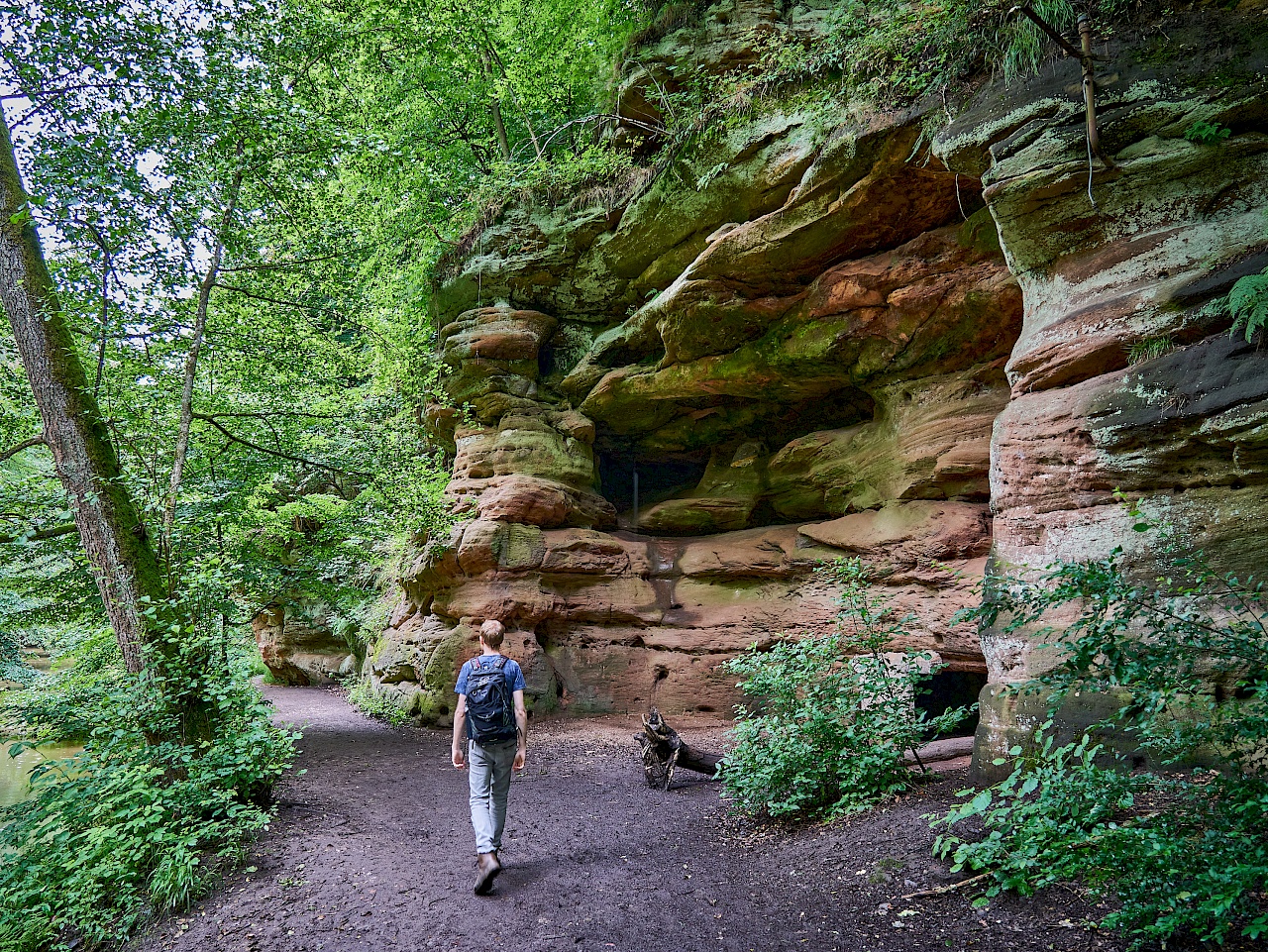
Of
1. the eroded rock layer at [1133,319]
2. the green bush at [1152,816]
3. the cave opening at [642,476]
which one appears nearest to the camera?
the green bush at [1152,816]

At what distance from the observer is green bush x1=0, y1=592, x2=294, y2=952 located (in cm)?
446

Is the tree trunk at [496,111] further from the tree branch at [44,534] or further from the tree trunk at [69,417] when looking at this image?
the tree branch at [44,534]

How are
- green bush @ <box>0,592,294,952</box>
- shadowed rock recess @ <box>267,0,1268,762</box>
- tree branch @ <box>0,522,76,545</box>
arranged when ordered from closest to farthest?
green bush @ <box>0,592,294,952</box>, shadowed rock recess @ <box>267,0,1268,762</box>, tree branch @ <box>0,522,76,545</box>

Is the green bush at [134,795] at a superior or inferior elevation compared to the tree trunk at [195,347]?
inferior

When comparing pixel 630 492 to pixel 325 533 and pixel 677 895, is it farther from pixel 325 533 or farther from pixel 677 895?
pixel 677 895

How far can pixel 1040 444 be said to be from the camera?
5754mm

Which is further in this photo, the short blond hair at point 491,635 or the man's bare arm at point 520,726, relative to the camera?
the short blond hair at point 491,635

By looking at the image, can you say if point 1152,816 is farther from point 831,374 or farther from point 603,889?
point 831,374

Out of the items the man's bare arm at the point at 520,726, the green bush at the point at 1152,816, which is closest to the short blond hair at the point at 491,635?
the man's bare arm at the point at 520,726

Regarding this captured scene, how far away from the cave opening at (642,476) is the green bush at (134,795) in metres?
9.77

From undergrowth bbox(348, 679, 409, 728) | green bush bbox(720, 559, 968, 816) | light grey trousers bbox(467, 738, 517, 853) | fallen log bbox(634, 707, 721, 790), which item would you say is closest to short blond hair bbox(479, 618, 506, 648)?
light grey trousers bbox(467, 738, 517, 853)

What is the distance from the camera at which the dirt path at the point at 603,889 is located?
3.40 metres

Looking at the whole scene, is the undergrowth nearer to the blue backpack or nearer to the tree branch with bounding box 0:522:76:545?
the tree branch with bounding box 0:522:76:545

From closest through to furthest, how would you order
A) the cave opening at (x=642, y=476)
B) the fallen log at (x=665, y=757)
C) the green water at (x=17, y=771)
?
the fallen log at (x=665, y=757) < the green water at (x=17, y=771) < the cave opening at (x=642, y=476)
